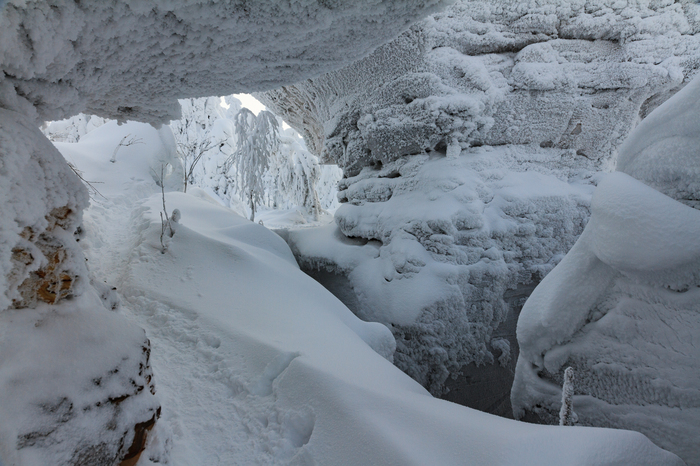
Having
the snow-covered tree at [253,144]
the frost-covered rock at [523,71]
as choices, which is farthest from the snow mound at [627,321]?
the snow-covered tree at [253,144]

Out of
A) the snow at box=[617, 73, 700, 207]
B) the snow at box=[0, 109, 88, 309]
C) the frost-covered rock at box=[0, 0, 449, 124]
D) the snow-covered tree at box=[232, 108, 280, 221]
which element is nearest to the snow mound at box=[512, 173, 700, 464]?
the snow at box=[617, 73, 700, 207]

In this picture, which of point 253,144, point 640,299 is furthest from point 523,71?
point 253,144

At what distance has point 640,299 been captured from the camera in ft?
7.25

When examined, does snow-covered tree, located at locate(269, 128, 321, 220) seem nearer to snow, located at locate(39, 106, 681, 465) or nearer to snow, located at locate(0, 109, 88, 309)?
snow, located at locate(39, 106, 681, 465)

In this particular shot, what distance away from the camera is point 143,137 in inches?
325

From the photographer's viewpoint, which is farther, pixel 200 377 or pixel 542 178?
pixel 542 178

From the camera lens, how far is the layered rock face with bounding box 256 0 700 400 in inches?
169

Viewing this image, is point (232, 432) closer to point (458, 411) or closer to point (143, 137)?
point (458, 411)

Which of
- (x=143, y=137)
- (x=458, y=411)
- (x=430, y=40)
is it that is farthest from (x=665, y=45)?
(x=143, y=137)

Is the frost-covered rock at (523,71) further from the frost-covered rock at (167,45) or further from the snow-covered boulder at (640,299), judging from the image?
the frost-covered rock at (167,45)

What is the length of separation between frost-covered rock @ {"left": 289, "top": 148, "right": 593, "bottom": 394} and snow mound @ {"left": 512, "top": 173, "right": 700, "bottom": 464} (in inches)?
56.5

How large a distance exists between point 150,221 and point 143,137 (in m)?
5.41

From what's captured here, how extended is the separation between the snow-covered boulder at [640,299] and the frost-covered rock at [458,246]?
1534mm

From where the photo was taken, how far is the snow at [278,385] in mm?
1534
